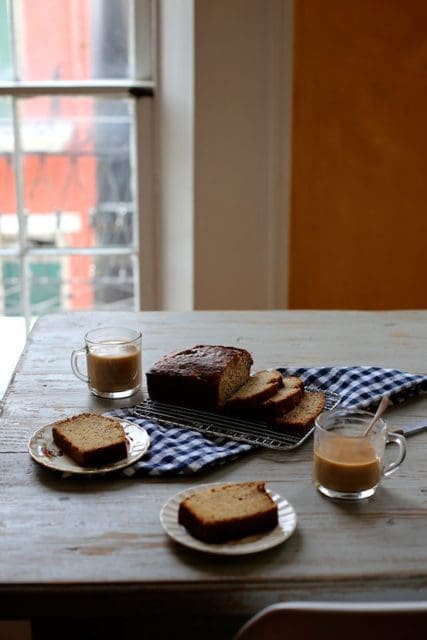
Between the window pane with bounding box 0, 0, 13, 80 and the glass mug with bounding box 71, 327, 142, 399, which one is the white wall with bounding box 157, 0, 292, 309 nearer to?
the window pane with bounding box 0, 0, 13, 80

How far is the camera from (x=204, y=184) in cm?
258

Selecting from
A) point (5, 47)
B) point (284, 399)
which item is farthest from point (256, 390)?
point (5, 47)

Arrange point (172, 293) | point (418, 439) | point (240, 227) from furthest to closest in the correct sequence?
point (172, 293) → point (240, 227) → point (418, 439)

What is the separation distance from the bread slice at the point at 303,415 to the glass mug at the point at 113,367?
0.25m

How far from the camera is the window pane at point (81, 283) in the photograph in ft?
9.66

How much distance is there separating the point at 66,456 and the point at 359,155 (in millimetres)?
1753

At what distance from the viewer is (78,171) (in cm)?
286

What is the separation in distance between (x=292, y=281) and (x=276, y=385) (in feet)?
4.77

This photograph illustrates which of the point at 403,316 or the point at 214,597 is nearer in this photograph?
the point at 214,597

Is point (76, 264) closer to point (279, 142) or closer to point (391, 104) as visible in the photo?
point (279, 142)

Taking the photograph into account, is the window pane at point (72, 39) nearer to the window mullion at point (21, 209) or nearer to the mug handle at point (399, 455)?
the window mullion at point (21, 209)

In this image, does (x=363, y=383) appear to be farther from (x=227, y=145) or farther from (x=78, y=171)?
(x=78, y=171)

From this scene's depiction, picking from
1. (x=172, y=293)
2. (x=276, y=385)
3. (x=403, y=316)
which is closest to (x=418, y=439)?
(x=276, y=385)

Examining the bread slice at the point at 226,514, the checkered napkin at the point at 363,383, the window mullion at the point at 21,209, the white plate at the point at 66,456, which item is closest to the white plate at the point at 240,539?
the bread slice at the point at 226,514
